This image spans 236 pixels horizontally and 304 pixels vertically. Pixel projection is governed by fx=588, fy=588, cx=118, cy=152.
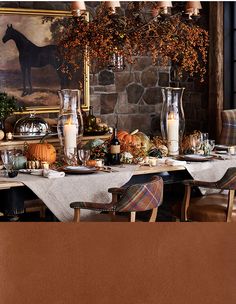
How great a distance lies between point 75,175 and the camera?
3137mm

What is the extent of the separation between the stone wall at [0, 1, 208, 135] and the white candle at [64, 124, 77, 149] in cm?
261

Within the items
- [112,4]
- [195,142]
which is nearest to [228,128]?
[195,142]

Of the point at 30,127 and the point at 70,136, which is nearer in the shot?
the point at 70,136

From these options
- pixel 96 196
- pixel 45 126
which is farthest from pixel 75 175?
pixel 45 126

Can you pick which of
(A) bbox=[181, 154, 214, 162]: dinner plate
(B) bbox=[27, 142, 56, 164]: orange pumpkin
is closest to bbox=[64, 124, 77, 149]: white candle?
(B) bbox=[27, 142, 56, 164]: orange pumpkin

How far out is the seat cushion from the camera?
3.33m

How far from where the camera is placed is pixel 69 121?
3609 millimetres

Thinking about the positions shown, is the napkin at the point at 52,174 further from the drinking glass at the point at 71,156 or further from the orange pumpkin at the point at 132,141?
the orange pumpkin at the point at 132,141

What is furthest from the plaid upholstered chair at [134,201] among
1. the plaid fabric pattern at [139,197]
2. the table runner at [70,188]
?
the table runner at [70,188]

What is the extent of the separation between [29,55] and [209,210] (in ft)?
9.85

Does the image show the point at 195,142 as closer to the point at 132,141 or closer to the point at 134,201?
the point at 132,141
